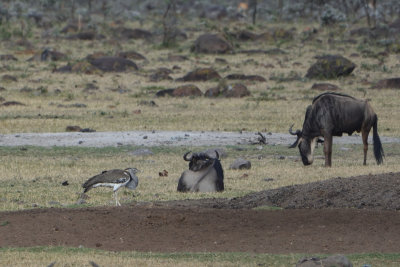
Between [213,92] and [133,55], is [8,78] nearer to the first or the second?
[213,92]

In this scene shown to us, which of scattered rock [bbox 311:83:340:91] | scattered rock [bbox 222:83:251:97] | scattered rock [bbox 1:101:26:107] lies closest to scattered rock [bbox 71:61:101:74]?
scattered rock [bbox 222:83:251:97]

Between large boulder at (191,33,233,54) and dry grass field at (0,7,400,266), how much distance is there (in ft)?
4.32

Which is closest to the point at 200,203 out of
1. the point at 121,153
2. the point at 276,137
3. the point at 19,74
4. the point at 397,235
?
the point at 397,235

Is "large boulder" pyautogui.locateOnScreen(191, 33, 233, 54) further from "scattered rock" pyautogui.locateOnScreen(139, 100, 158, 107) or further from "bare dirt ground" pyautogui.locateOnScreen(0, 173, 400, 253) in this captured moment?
"bare dirt ground" pyautogui.locateOnScreen(0, 173, 400, 253)

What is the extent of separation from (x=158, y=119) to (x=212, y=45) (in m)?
24.2

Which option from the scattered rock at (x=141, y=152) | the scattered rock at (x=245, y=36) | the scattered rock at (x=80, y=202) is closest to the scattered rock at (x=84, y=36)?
the scattered rock at (x=245, y=36)

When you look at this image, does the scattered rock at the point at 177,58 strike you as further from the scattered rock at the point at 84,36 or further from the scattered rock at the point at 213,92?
the scattered rock at the point at 213,92

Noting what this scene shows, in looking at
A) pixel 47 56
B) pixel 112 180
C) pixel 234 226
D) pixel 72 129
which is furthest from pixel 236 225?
pixel 47 56

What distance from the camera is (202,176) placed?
16969mm

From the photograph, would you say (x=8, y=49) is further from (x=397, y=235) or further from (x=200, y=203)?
(x=397, y=235)

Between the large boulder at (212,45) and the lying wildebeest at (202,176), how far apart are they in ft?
119

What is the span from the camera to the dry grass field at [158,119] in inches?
589

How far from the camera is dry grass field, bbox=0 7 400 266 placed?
1495 centimetres

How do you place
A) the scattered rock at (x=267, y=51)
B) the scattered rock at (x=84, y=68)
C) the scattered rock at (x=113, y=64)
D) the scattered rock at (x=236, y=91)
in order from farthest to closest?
the scattered rock at (x=267, y=51) → the scattered rock at (x=113, y=64) → the scattered rock at (x=84, y=68) → the scattered rock at (x=236, y=91)
